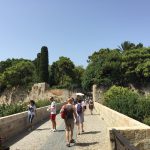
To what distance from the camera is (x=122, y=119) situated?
11.1m

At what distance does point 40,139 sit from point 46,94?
49.5 m

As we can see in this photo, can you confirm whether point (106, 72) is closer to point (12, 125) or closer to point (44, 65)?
point (44, 65)

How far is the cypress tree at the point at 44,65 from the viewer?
63.8 metres

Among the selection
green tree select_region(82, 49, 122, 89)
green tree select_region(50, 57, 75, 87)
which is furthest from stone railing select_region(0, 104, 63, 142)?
green tree select_region(50, 57, 75, 87)

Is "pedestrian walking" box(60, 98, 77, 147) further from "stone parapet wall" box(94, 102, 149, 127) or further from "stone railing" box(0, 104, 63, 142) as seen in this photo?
"stone railing" box(0, 104, 63, 142)

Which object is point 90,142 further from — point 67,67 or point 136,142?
point 67,67

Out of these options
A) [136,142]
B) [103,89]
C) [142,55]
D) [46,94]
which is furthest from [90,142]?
[46,94]

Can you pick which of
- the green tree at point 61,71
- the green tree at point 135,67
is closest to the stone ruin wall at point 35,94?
the green tree at point 61,71

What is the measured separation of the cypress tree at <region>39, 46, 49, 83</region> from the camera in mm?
63844

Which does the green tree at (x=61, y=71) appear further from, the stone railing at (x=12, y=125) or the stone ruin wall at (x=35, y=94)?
the stone railing at (x=12, y=125)

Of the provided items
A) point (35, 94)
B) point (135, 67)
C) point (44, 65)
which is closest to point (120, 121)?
point (135, 67)

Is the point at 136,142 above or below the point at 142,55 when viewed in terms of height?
below

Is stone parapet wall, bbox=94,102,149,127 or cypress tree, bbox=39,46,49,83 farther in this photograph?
cypress tree, bbox=39,46,49,83

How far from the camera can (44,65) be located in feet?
209
